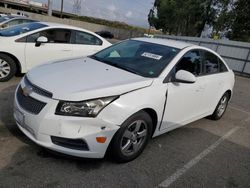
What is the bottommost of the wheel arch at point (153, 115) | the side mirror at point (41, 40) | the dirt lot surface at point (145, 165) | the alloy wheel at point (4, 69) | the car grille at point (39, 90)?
the dirt lot surface at point (145, 165)

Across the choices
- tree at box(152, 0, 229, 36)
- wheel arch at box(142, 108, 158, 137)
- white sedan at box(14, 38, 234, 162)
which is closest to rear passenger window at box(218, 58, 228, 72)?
white sedan at box(14, 38, 234, 162)

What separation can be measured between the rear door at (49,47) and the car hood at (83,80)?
2524 millimetres

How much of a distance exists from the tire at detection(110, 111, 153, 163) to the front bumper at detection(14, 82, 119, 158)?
0.41 feet

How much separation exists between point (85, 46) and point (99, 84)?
4.15m

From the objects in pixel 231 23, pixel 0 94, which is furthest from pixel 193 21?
pixel 0 94

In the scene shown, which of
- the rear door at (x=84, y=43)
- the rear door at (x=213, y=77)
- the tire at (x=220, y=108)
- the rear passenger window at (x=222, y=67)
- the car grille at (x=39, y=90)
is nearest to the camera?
the car grille at (x=39, y=90)

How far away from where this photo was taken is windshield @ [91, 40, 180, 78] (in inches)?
139

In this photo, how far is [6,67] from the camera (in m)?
5.66

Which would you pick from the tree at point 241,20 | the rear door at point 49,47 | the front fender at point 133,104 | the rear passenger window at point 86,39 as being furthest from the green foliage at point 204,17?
the front fender at point 133,104

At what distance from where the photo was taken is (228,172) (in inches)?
135

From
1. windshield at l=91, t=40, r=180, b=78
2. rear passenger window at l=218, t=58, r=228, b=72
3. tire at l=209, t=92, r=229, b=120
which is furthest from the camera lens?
tire at l=209, t=92, r=229, b=120

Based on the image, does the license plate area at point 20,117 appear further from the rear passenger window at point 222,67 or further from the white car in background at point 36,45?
the rear passenger window at point 222,67

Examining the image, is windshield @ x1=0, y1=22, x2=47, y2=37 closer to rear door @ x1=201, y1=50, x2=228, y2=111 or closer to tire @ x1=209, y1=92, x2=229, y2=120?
rear door @ x1=201, y1=50, x2=228, y2=111

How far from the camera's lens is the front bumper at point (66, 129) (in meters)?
2.65
